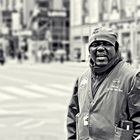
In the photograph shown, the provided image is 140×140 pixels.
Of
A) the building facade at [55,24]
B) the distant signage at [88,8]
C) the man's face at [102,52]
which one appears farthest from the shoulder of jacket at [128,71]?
the building facade at [55,24]

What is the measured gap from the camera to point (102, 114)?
3.31 m

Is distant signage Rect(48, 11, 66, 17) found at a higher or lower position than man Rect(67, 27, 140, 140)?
higher

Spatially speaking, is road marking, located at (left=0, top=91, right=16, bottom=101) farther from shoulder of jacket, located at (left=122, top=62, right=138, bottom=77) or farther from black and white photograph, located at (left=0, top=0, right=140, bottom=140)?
shoulder of jacket, located at (left=122, top=62, right=138, bottom=77)

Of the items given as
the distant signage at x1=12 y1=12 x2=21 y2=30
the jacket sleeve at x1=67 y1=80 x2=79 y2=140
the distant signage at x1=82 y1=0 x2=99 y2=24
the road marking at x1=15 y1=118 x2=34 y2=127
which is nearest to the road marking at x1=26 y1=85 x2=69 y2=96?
the road marking at x1=15 y1=118 x2=34 y2=127

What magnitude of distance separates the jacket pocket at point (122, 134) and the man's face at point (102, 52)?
450mm

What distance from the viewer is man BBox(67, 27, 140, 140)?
3281 mm

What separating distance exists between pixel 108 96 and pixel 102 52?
0.97 feet

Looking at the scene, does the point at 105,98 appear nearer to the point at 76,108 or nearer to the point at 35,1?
the point at 76,108

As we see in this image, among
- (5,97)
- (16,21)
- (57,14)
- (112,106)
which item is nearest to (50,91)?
(5,97)

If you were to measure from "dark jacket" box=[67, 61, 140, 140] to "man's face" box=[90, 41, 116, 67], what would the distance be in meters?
0.11

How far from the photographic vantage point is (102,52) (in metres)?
3.34

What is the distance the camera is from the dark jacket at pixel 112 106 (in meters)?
3.28

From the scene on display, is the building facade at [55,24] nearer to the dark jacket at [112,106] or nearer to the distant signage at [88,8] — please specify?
the distant signage at [88,8]

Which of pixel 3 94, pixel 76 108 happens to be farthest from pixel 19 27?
pixel 76 108
